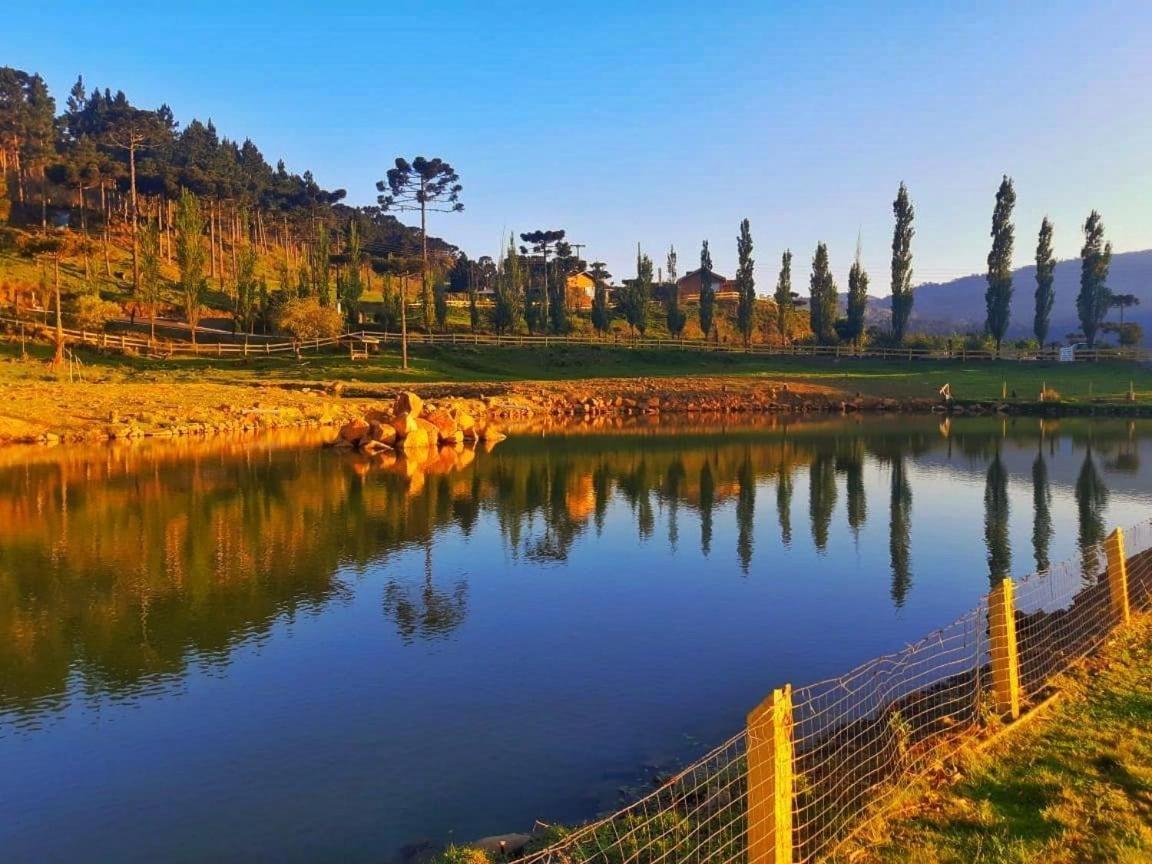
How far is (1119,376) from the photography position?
76.9m

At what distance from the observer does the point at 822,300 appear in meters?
96.1

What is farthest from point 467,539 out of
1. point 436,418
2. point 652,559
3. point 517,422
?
point 517,422

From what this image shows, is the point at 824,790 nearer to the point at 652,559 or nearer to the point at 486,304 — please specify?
the point at 652,559

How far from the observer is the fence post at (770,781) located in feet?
19.6

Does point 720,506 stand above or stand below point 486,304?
below

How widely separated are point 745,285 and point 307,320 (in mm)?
49171

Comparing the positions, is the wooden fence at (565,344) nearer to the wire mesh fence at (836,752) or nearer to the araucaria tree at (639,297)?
the araucaria tree at (639,297)

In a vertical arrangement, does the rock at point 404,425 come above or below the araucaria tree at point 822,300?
below

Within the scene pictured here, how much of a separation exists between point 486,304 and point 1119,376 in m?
70.8

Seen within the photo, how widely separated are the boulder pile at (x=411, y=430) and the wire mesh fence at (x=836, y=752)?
34437mm

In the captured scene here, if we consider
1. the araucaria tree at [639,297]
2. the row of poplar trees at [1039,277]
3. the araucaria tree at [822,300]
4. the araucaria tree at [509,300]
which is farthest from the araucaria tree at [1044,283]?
the araucaria tree at [509,300]

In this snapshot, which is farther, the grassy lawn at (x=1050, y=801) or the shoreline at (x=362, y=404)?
the shoreline at (x=362, y=404)

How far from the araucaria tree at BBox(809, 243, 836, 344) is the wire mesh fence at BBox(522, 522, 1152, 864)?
84.4 meters

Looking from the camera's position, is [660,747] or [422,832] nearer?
[422,832]
